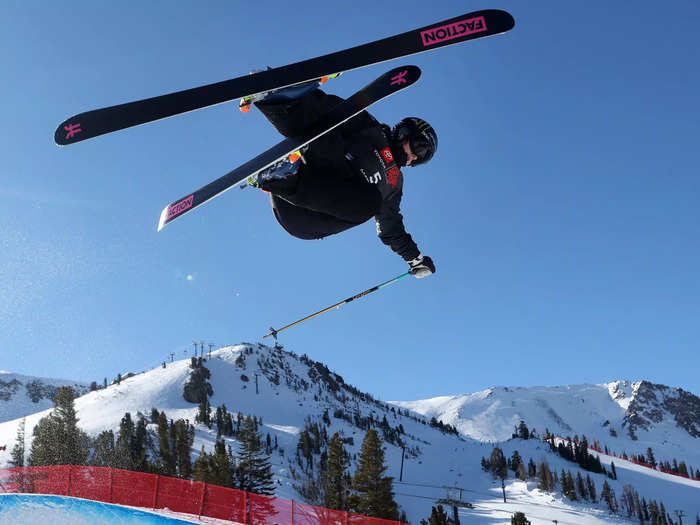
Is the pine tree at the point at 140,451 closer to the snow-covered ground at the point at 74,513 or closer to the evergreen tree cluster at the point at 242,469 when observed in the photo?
the evergreen tree cluster at the point at 242,469

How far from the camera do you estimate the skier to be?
5.12 meters

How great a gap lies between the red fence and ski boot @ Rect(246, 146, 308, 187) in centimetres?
916

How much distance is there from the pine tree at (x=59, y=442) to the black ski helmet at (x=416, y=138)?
55.3 m

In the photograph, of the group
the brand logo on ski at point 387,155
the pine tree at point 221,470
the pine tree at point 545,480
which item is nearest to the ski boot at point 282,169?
the brand logo on ski at point 387,155

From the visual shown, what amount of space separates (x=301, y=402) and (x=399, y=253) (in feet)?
649

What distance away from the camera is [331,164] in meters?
5.36

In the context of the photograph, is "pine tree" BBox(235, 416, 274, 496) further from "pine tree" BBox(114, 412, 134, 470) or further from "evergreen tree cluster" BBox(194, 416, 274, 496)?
"pine tree" BBox(114, 412, 134, 470)

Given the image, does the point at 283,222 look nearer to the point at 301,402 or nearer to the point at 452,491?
the point at 452,491

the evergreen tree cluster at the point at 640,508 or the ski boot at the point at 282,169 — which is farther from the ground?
the ski boot at the point at 282,169

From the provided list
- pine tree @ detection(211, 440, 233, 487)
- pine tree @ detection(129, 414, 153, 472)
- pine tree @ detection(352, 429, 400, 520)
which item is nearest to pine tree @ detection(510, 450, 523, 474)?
pine tree @ detection(129, 414, 153, 472)

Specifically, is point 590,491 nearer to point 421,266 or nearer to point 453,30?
point 421,266

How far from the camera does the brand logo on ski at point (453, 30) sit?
16.8ft

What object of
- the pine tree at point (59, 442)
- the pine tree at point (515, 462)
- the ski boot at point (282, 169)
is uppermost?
the ski boot at point (282, 169)

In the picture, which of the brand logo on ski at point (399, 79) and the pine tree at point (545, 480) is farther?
the pine tree at point (545, 480)
